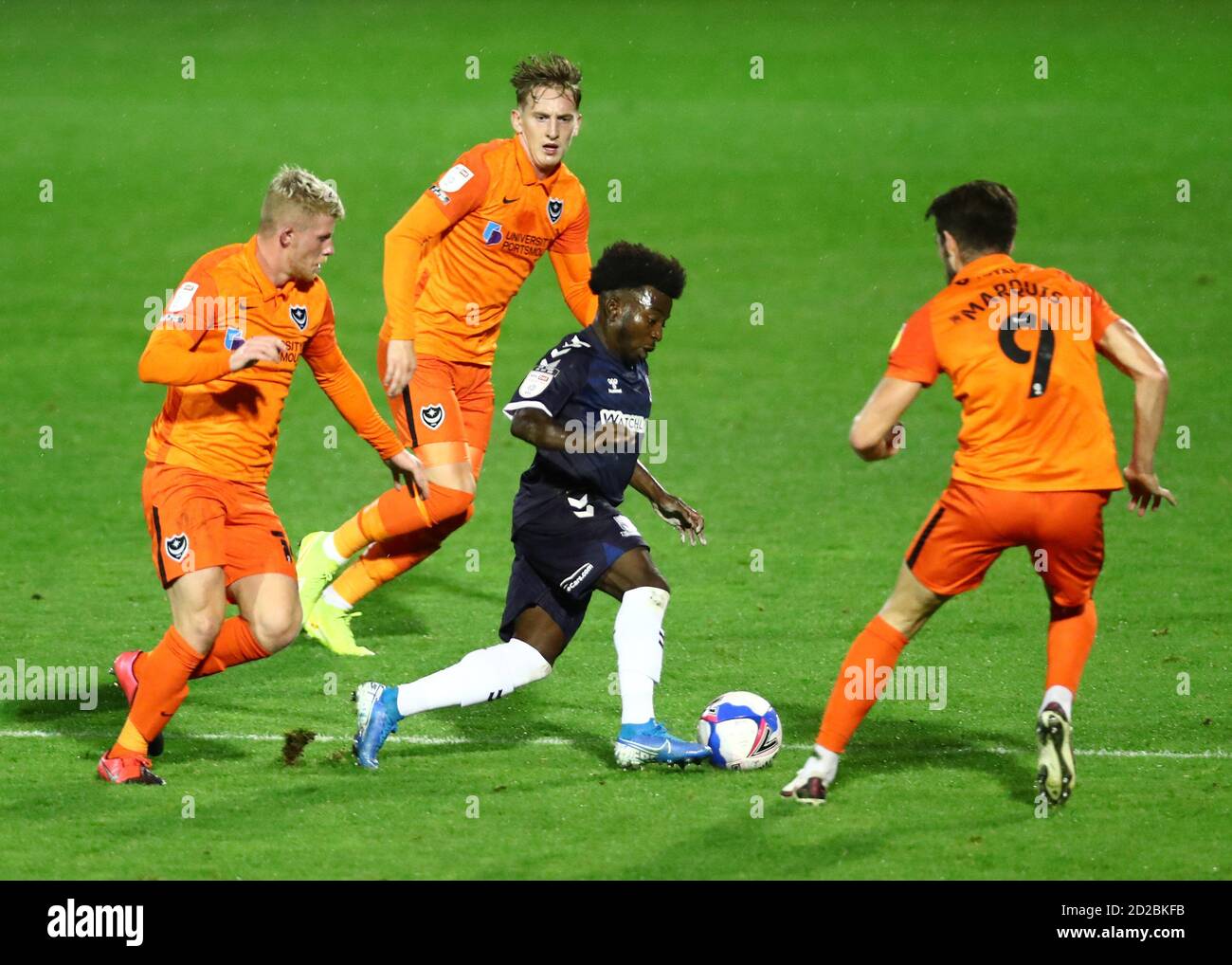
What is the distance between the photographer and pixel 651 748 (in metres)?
6.65

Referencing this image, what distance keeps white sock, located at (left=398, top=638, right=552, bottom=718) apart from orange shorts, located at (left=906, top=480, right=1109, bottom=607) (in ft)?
5.20

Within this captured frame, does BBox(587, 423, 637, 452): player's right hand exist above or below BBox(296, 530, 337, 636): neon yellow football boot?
above

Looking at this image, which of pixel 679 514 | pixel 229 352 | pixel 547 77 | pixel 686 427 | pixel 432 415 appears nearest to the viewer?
pixel 229 352

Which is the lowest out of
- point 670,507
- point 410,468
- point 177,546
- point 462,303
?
point 177,546

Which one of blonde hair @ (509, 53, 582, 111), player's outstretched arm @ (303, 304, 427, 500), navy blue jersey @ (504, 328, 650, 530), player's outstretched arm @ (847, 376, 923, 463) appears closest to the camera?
player's outstretched arm @ (847, 376, 923, 463)

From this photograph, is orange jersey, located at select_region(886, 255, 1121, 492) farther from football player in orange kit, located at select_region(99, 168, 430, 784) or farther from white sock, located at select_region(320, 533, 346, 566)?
white sock, located at select_region(320, 533, 346, 566)

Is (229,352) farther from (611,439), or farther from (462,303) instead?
(462,303)

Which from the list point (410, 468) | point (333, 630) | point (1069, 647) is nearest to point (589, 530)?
point (410, 468)

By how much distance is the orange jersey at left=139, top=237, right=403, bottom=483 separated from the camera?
21.4ft

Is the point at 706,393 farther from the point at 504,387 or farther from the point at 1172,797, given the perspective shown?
the point at 1172,797

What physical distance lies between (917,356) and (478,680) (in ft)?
6.99

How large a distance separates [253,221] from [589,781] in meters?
15.7

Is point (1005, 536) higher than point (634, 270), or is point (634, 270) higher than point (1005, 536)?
point (634, 270)

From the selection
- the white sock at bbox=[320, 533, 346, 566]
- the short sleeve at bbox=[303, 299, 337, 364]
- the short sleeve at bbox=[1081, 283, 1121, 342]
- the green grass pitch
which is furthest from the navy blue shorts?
the white sock at bbox=[320, 533, 346, 566]
